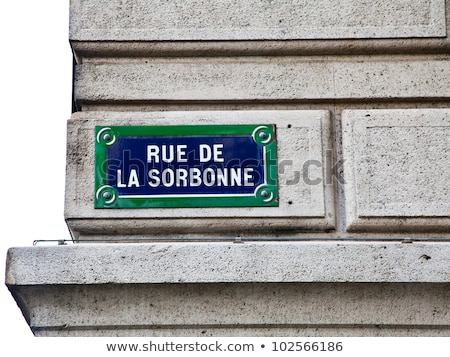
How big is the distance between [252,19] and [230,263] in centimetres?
116

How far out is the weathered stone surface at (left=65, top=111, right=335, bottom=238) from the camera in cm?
428

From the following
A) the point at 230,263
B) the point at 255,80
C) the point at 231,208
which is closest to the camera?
the point at 230,263

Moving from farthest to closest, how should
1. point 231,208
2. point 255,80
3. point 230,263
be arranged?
point 255,80, point 231,208, point 230,263

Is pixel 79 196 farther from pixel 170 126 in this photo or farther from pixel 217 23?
pixel 217 23

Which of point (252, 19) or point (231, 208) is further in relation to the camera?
point (252, 19)

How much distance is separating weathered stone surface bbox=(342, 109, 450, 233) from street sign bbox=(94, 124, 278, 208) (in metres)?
0.34

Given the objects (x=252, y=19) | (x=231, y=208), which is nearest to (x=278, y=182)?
(x=231, y=208)

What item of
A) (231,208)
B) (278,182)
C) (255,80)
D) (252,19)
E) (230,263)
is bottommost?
(230,263)

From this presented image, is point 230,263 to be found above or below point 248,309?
above

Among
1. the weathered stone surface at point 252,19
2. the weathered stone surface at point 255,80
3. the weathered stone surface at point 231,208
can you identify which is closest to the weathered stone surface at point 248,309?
the weathered stone surface at point 231,208

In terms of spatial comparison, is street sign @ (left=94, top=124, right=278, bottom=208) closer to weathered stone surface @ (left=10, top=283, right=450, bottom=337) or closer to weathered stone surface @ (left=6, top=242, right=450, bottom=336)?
weathered stone surface @ (left=6, top=242, right=450, bottom=336)

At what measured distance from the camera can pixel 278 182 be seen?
14.2ft

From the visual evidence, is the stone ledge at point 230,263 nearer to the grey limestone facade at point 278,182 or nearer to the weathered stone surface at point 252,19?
the grey limestone facade at point 278,182

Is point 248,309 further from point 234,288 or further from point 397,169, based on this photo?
point 397,169
